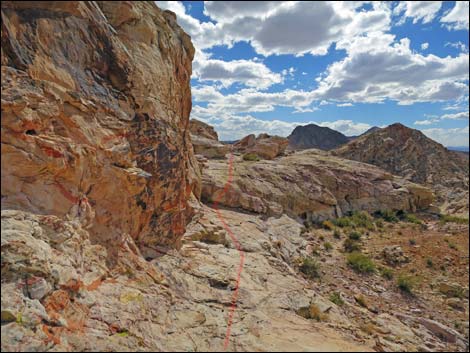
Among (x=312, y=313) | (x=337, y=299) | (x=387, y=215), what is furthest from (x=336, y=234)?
(x=312, y=313)

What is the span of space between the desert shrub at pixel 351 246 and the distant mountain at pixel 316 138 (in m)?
88.5

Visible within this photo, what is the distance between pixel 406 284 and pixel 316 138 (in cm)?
10050

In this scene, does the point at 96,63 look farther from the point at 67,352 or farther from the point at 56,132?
the point at 67,352

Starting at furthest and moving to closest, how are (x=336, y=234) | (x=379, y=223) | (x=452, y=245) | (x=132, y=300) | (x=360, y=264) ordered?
(x=379, y=223)
(x=336, y=234)
(x=452, y=245)
(x=360, y=264)
(x=132, y=300)

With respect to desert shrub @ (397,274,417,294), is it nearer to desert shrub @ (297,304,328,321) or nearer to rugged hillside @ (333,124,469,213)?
desert shrub @ (297,304,328,321)

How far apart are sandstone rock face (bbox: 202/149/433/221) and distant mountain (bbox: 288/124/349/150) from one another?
3055 inches

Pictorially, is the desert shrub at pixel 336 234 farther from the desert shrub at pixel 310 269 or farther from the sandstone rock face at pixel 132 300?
the sandstone rock face at pixel 132 300

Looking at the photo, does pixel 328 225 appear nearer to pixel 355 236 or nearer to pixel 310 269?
pixel 355 236

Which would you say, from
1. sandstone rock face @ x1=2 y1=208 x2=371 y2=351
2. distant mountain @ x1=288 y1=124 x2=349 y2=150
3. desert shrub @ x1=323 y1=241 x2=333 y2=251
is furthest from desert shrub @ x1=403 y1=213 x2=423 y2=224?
distant mountain @ x1=288 y1=124 x2=349 y2=150

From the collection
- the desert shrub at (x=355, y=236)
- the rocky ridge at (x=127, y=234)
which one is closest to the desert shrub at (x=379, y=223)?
the desert shrub at (x=355, y=236)

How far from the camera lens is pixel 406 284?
482 inches

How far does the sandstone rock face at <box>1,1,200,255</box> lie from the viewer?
5.12m

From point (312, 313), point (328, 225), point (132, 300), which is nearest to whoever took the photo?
point (132, 300)

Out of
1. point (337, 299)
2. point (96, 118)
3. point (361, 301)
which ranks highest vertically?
point (96, 118)
